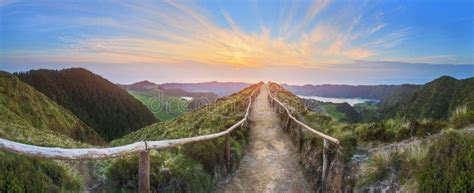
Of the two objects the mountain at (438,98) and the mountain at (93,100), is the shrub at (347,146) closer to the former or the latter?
the mountain at (438,98)

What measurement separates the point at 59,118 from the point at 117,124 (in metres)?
50.1

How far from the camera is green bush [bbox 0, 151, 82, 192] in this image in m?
3.74

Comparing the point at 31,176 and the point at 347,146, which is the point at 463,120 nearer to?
the point at 347,146

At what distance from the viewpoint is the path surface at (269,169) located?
9531mm

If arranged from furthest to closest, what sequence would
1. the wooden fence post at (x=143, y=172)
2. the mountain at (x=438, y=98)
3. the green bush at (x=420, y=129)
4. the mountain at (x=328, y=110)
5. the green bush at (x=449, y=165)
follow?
the mountain at (x=438, y=98) → the mountain at (x=328, y=110) → the green bush at (x=420, y=129) → the wooden fence post at (x=143, y=172) → the green bush at (x=449, y=165)

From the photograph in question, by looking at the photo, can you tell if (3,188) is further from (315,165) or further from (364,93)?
(364,93)

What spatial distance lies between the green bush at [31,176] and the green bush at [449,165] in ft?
15.2

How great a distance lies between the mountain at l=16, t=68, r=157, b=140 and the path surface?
102 metres

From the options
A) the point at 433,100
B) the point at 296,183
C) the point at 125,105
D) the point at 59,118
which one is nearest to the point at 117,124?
the point at 125,105

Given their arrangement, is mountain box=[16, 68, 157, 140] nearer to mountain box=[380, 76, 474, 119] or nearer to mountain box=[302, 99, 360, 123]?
mountain box=[302, 99, 360, 123]

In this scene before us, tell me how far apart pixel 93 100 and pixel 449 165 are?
14281cm

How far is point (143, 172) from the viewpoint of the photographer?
18.2 ft

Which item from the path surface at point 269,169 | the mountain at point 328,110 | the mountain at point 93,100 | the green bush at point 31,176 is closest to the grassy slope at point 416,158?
the path surface at point 269,169

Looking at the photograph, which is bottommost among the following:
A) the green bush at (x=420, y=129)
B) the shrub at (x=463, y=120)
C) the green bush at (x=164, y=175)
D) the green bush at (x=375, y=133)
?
the green bush at (x=164, y=175)
